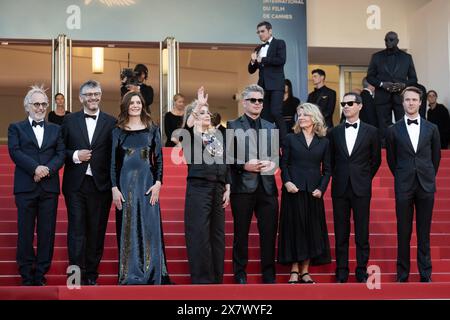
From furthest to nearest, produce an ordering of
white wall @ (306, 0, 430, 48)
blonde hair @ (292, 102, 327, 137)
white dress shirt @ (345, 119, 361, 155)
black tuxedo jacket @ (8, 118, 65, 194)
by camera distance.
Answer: white wall @ (306, 0, 430, 48) < white dress shirt @ (345, 119, 361, 155) < blonde hair @ (292, 102, 327, 137) < black tuxedo jacket @ (8, 118, 65, 194)

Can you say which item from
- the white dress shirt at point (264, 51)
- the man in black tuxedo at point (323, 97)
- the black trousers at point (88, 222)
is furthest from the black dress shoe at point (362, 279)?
the man in black tuxedo at point (323, 97)

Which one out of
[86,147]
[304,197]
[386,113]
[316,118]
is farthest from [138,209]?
[386,113]

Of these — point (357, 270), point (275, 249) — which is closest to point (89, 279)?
point (275, 249)

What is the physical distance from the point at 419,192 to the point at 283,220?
1.30 metres

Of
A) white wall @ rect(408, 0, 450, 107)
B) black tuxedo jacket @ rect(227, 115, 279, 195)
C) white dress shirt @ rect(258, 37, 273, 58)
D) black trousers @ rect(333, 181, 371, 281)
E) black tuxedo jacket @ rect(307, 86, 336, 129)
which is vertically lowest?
black trousers @ rect(333, 181, 371, 281)

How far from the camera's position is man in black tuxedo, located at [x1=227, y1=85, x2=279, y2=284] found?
30.1 feet

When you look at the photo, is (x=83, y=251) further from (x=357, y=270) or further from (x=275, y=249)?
(x=357, y=270)

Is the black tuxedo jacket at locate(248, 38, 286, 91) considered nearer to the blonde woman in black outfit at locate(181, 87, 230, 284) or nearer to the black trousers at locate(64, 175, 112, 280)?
the blonde woman in black outfit at locate(181, 87, 230, 284)

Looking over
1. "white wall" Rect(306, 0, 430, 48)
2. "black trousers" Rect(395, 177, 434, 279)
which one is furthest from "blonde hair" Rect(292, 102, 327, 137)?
"white wall" Rect(306, 0, 430, 48)

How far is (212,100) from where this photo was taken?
26547mm

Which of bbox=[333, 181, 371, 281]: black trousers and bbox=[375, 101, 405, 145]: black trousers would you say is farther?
bbox=[375, 101, 405, 145]: black trousers

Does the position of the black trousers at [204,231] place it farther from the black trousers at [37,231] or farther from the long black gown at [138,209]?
the black trousers at [37,231]

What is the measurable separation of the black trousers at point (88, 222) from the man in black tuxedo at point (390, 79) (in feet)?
17.5

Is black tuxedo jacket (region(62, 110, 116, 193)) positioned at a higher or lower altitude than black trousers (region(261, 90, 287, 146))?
lower
